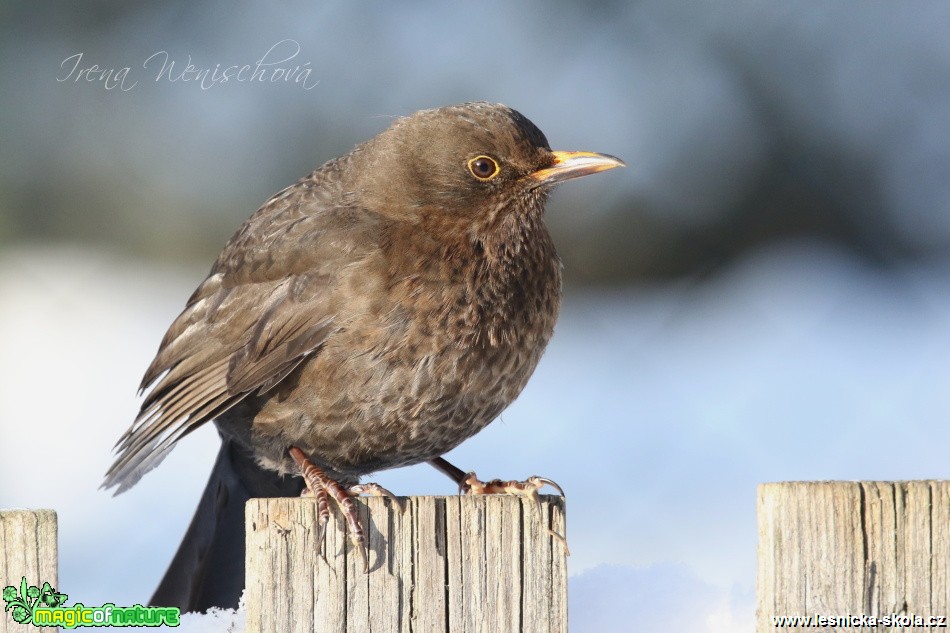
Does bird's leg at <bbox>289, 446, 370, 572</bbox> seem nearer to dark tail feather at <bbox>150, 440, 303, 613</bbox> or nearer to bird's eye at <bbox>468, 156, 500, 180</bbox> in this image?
dark tail feather at <bbox>150, 440, 303, 613</bbox>

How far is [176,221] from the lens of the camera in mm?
6332

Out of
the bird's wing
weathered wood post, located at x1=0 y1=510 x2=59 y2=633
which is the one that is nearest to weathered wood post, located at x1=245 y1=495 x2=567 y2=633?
weathered wood post, located at x1=0 y1=510 x2=59 y2=633

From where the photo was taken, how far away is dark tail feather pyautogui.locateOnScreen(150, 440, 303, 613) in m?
3.87

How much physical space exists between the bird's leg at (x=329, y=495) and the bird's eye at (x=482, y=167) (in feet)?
3.35

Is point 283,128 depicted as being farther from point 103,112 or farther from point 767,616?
point 767,616

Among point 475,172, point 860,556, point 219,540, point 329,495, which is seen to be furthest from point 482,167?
point 860,556

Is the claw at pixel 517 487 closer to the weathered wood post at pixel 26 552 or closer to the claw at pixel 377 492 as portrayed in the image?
the claw at pixel 377 492

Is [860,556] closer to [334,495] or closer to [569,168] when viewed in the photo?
[334,495]

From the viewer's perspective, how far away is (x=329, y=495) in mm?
2969

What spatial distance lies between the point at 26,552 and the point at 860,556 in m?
1.55

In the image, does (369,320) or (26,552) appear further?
(369,320)

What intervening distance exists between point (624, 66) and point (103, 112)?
2.53 meters

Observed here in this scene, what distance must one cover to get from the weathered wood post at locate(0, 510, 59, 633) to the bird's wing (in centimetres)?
133

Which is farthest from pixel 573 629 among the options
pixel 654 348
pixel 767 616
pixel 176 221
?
pixel 176 221
